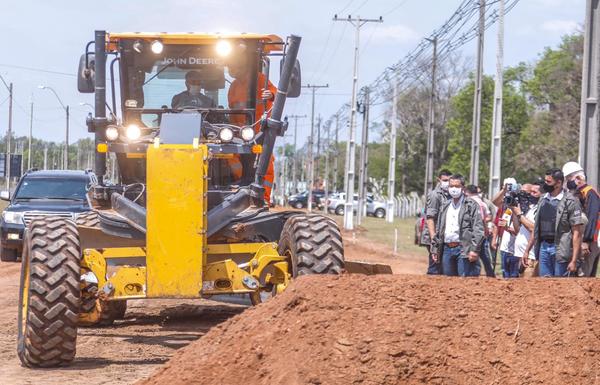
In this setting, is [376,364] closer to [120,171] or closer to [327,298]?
→ [327,298]

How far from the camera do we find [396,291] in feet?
27.8

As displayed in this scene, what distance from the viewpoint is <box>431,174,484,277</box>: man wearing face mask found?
1450 centimetres

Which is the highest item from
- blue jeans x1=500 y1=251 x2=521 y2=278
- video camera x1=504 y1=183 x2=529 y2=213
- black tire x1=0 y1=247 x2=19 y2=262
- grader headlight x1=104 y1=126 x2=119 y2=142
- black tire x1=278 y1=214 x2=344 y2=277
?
grader headlight x1=104 y1=126 x2=119 y2=142

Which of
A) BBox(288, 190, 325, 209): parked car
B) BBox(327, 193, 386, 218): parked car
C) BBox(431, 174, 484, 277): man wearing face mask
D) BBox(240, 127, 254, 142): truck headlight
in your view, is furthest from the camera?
BBox(288, 190, 325, 209): parked car

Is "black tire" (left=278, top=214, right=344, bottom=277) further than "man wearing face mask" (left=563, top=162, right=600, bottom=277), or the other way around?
"man wearing face mask" (left=563, top=162, right=600, bottom=277)

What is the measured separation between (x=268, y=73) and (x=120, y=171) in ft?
6.93

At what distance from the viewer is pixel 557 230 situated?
1316 cm

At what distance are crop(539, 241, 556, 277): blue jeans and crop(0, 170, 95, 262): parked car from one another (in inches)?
444

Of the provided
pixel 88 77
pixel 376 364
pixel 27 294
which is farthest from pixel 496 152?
pixel 376 364

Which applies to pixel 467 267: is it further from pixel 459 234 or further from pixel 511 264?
pixel 511 264

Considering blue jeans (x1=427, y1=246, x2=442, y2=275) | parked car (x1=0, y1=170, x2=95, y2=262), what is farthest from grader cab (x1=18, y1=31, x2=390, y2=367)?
parked car (x1=0, y1=170, x2=95, y2=262)

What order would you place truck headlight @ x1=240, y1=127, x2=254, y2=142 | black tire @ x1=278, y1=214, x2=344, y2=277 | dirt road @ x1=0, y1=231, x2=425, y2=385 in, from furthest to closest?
truck headlight @ x1=240, y1=127, x2=254, y2=142, black tire @ x1=278, y1=214, x2=344, y2=277, dirt road @ x1=0, y1=231, x2=425, y2=385

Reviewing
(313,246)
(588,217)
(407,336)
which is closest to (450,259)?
(588,217)

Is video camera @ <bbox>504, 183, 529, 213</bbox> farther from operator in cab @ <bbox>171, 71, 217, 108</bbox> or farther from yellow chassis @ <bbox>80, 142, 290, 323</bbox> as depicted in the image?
yellow chassis @ <bbox>80, 142, 290, 323</bbox>
